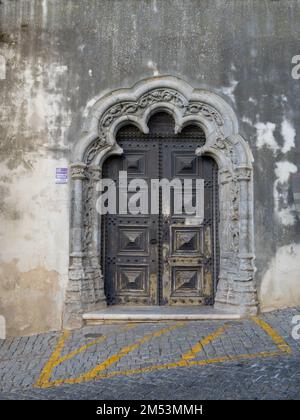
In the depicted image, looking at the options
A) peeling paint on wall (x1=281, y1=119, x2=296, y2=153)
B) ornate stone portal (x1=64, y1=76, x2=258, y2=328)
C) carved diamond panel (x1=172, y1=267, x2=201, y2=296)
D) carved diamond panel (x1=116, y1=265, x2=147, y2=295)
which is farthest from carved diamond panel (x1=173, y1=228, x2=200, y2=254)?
peeling paint on wall (x1=281, y1=119, x2=296, y2=153)

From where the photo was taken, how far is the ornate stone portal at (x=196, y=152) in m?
6.53

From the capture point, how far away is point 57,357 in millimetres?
5199

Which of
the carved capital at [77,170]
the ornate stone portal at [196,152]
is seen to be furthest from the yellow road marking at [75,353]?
the carved capital at [77,170]

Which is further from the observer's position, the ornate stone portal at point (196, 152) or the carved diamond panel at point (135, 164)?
the carved diamond panel at point (135, 164)

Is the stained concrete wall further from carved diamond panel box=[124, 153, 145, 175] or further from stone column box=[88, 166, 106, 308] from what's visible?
carved diamond panel box=[124, 153, 145, 175]

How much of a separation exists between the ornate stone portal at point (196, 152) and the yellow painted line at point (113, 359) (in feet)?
Result: 3.72

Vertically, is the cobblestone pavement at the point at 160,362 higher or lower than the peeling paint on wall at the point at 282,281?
lower

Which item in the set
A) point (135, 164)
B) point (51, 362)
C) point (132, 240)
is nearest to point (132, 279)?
point (132, 240)

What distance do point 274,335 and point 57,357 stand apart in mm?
2788


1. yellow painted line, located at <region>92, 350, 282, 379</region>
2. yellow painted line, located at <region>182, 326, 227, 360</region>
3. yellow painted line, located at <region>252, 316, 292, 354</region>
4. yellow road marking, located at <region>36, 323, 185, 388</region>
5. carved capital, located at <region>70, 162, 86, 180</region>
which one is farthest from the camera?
carved capital, located at <region>70, 162, 86, 180</region>

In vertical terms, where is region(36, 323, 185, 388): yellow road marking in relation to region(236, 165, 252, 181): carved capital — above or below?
below

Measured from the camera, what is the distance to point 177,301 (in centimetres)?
700

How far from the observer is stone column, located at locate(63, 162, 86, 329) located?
20.8 feet

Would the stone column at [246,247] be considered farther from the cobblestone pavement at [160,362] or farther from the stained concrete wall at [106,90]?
the cobblestone pavement at [160,362]
